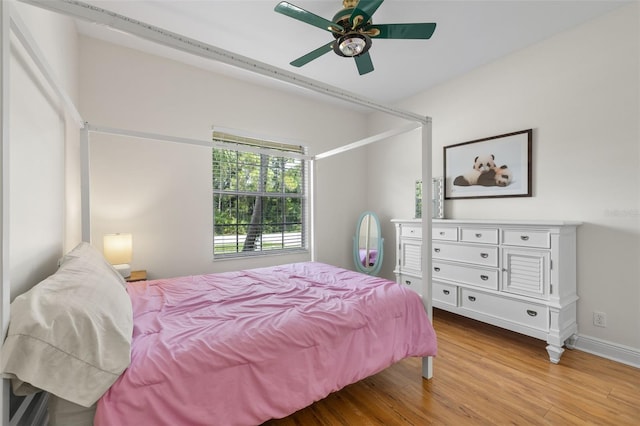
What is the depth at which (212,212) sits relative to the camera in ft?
10.8

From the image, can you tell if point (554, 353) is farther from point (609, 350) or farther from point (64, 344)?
point (64, 344)

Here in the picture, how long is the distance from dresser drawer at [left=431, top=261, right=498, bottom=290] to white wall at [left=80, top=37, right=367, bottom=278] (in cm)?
201

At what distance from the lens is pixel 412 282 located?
3.40 meters

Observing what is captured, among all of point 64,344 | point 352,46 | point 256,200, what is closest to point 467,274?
point 352,46

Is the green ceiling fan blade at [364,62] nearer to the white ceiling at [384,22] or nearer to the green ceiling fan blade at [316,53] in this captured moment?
the green ceiling fan blade at [316,53]

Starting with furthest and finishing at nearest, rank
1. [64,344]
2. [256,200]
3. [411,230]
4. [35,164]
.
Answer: [256,200] → [411,230] → [35,164] → [64,344]

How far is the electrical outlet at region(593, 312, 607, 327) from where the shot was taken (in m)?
2.36

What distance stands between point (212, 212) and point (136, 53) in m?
1.78

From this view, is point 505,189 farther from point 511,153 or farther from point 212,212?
point 212,212

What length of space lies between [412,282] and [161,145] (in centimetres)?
323

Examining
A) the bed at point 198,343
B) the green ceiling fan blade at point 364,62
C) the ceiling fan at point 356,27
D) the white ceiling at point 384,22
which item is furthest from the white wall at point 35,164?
the green ceiling fan blade at point 364,62

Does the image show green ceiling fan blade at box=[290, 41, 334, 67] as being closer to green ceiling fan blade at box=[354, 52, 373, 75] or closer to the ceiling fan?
the ceiling fan

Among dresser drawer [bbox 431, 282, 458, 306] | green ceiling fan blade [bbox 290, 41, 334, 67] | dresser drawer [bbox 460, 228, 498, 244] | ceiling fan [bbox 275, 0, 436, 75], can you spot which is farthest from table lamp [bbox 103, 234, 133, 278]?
dresser drawer [bbox 460, 228, 498, 244]

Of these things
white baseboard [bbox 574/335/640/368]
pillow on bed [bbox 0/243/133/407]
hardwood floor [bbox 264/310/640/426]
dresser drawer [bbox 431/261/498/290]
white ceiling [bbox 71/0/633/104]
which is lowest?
hardwood floor [bbox 264/310/640/426]
